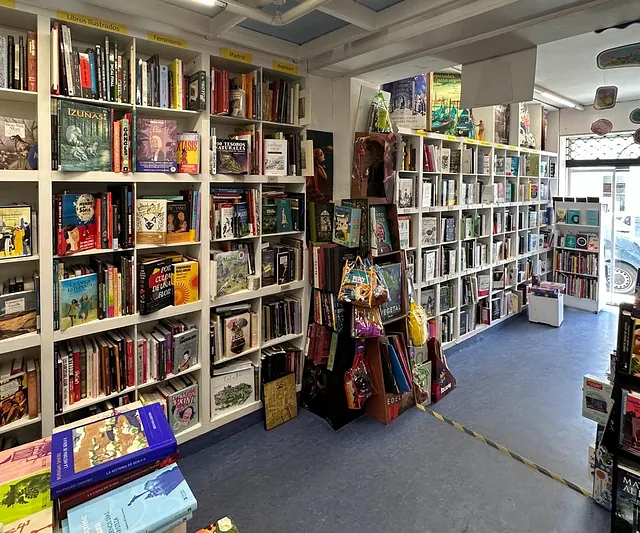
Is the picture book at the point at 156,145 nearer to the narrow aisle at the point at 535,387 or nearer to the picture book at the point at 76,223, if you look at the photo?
the picture book at the point at 76,223

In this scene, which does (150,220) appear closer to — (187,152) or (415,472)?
(187,152)

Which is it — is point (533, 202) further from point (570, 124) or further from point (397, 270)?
point (397, 270)


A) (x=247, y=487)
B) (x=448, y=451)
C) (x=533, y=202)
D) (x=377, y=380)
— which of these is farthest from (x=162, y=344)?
(x=533, y=202)

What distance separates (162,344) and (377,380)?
59.8 inches

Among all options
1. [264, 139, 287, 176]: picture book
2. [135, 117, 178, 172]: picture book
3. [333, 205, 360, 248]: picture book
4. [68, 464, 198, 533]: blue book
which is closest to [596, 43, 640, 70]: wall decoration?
[333, 205, 360, 248]: picture book

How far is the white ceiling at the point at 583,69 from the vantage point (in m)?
3.64

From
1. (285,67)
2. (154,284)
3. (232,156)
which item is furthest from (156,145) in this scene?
(285,67)

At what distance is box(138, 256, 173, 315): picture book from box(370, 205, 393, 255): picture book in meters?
1.39

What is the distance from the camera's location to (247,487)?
8.38ft

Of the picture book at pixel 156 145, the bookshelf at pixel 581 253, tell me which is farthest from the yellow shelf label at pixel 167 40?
the bookshelf at pixel 581 253

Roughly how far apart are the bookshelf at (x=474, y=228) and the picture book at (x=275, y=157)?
923 millimetres

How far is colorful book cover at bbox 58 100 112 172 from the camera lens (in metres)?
2.15

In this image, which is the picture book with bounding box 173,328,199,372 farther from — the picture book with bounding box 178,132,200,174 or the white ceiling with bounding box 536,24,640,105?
the white ceiling with bounding box 536,24,640,105

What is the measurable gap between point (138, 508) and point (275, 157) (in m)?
2.28
